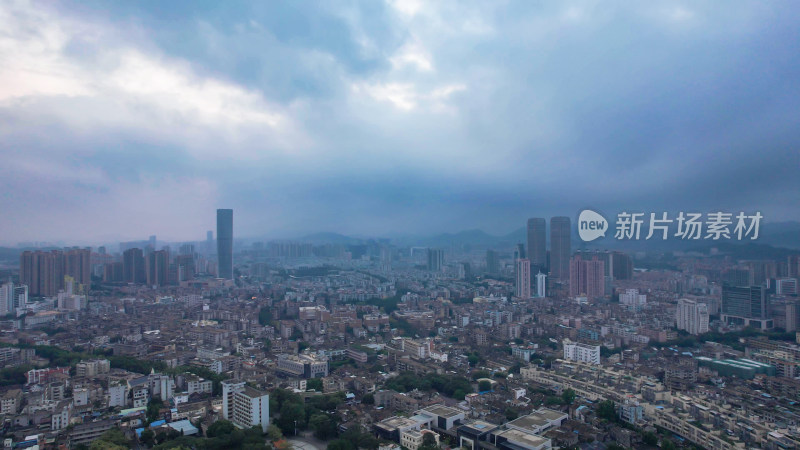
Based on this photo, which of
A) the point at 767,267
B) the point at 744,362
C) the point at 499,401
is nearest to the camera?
the point at 499,401

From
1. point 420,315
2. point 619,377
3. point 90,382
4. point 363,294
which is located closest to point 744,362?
point 619,377

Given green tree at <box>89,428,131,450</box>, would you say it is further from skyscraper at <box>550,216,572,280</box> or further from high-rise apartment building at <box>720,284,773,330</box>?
skyscraper at <box>550,216,572,280</box>

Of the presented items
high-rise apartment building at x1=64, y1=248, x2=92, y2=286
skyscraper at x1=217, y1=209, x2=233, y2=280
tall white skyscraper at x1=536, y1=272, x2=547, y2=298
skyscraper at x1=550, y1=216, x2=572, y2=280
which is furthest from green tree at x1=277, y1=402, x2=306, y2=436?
skyscraper at x1=217, y1=209, x2=233, y2=280

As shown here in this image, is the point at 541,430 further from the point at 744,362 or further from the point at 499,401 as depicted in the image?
the point at 744,362

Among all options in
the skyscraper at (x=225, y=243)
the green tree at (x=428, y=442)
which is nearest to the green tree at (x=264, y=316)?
the green tree at (x=428, y=442)

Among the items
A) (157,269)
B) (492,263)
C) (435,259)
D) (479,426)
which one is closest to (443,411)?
(479,426)

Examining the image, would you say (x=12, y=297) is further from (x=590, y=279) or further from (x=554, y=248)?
(x=554, y=248)
